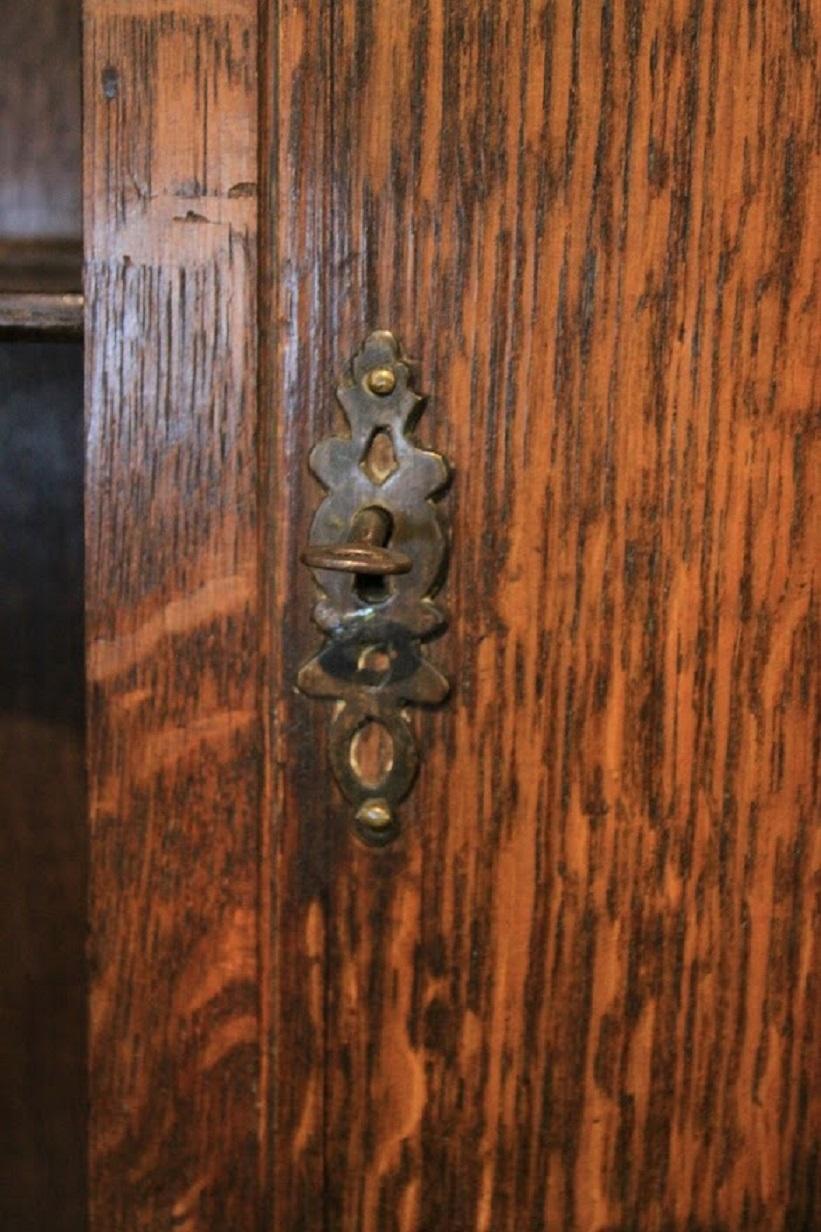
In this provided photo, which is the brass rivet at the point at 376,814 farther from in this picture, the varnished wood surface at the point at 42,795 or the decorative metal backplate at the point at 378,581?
the varnished wood surface at the point at 42,795

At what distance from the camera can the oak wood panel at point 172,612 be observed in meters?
0.47

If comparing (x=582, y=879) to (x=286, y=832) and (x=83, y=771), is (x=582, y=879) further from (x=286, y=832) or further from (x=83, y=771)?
(x=83, y=771)

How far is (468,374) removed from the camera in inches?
18.5

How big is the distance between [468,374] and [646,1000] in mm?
252

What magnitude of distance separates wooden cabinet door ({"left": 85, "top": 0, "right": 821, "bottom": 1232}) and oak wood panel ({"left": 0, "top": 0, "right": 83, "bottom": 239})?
0.52 feet

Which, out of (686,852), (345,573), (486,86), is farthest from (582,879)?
(486,86)

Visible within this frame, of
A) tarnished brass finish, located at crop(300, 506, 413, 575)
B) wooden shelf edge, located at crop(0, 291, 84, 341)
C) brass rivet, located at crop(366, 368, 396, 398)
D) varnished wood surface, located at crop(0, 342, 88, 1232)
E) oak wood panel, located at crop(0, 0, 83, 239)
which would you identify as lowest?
varnished wood surface, located at crop(0, 342, 88, 1232)

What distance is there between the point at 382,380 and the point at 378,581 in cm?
8

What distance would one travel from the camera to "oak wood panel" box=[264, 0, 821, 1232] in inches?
17.9

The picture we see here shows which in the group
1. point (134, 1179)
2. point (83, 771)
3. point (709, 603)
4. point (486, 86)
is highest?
point (486, 86)

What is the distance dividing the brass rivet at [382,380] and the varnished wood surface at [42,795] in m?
0.24

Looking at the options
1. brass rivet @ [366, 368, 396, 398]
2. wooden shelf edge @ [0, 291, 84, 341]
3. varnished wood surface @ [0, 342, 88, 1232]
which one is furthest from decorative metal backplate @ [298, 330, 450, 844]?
varnished wood surface @ [0, 342, 88, 1232]

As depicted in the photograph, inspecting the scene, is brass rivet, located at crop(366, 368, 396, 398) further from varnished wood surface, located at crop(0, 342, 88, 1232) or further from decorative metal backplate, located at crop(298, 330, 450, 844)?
varnished wood surface, located at crop(0, 342, 88, 1232)

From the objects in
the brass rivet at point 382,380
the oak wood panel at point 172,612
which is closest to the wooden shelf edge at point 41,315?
the oak wood panel at point 172,612
